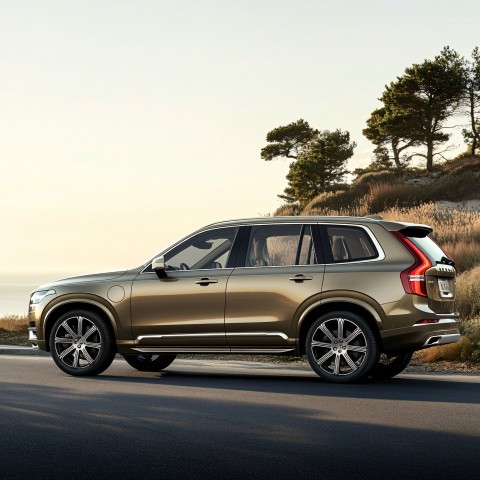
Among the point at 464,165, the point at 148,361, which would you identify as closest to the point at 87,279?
the point at 148,361

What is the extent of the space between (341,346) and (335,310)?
1.45 feet

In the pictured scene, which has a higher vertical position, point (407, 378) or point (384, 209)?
point (384, 209)

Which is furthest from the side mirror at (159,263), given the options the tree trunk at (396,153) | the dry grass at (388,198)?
the tree trunk at (396,153)

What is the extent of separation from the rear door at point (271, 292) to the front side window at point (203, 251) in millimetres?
331

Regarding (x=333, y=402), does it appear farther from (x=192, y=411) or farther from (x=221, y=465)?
(x=221, y=465)

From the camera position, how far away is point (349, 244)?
12805 millimetres

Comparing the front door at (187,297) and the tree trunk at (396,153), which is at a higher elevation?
the tree trunk at (396,153)

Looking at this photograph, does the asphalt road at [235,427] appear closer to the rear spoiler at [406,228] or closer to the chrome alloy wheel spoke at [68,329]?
the chrome alloy wheel spoke at [68,329]

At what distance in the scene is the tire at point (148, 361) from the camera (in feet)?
49.4

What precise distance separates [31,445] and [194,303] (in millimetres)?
4869

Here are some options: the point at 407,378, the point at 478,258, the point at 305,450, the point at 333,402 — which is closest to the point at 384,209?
the point at 478,258

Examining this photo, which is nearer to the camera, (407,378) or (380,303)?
(380,303)

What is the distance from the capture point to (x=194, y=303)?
1312cm

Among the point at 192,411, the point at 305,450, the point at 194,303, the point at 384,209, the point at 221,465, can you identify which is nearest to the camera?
the point at 221,465
